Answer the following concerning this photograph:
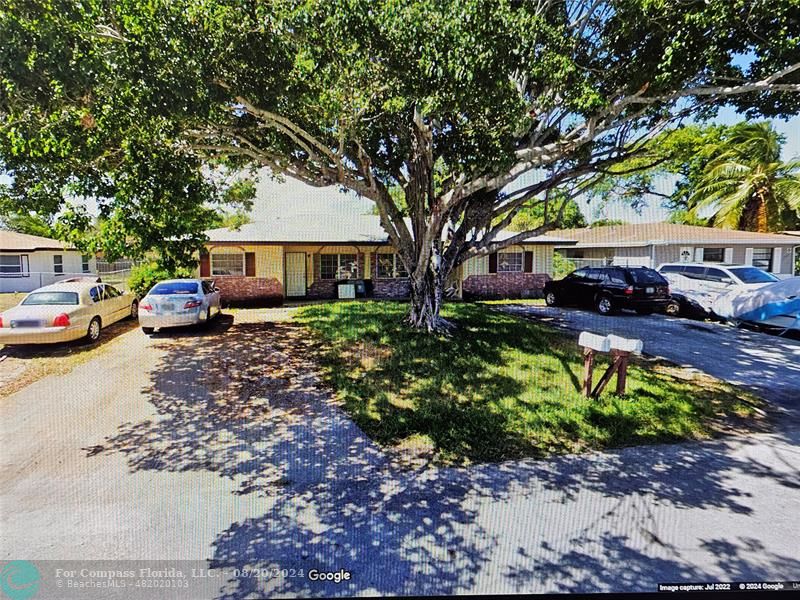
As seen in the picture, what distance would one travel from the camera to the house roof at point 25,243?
3.29 meters

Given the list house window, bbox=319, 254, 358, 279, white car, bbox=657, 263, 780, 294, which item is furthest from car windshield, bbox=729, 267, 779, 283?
house window, bbox=319, 254, 358, 279

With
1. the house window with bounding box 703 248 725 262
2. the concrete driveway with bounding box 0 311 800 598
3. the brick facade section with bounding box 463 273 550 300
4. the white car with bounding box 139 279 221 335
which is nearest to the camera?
the concrete driveway with bounding box 0 311 800 598

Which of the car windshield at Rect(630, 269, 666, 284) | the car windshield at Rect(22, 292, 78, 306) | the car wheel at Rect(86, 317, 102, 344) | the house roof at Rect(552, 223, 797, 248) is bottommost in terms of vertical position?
the car wheel at Rect(86, 317, 102, 344)

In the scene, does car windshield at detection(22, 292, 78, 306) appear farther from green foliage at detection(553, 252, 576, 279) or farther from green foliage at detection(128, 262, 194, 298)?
green foliage at detection(553, 252, 576, 279)

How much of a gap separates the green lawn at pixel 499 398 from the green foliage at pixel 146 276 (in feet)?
6.47

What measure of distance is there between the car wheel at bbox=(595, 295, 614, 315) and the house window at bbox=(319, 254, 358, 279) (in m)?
6.57

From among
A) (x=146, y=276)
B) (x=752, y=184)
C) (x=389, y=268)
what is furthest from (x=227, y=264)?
(x=752, y=184)

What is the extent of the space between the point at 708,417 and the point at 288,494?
3.81 m

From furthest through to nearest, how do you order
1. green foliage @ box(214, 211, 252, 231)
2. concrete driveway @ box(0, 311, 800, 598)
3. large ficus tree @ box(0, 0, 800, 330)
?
green foliage @ box(214, 211, 252, 231) → large ficus tree @ box(0, 0, 800, 330) → concrete driveway @ box(0, 311, 800, 598)

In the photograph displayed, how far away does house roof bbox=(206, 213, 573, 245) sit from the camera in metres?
8.59

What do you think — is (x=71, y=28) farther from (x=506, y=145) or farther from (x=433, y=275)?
(x=433, y=275)

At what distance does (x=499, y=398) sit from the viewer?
13.0 feet

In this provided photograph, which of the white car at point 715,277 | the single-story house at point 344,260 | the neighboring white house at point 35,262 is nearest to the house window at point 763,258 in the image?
the white car at point 715,277

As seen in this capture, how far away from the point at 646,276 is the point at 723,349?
108 inches
